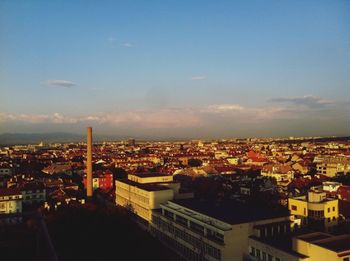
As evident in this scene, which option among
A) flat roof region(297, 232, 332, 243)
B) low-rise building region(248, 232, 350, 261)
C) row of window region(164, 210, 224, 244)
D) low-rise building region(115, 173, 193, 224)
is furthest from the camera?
low-rise building region(115, 173, 193, 224)

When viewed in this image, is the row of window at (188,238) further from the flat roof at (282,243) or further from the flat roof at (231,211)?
the flat roof at (282,243)

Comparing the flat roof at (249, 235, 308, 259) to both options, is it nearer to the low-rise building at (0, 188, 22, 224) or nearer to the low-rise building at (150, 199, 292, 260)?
the low-rise building at (150, 199, 292, 260)

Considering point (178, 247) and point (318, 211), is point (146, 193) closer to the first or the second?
point (178, 247)

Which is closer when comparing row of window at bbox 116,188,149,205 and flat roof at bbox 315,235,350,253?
flat roof at bbox 315,235,350,253

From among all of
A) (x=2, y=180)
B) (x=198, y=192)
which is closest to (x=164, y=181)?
(x=198, y=192)

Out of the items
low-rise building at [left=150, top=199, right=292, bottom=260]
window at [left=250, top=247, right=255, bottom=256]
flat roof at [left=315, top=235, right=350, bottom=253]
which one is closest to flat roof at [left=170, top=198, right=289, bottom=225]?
low-rise building at [left=150, top=199, right=292, bottom=260]

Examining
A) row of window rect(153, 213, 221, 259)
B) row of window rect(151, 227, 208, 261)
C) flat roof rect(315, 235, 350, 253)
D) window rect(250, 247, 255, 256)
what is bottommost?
row of window rect(151, 227, 208, 261)

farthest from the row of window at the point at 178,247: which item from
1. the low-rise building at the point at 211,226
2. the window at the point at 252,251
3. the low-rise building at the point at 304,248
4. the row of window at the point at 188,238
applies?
the low-rise building at the point at 304,248

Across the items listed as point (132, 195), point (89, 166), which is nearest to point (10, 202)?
point (89, 166)

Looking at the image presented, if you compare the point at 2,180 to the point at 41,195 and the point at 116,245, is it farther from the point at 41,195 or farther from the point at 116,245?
the point at 116,245
